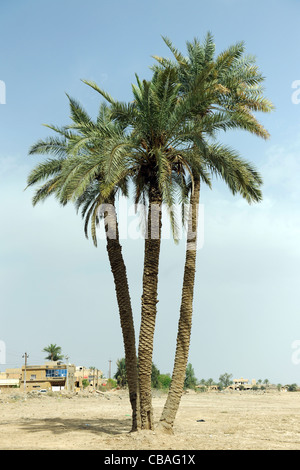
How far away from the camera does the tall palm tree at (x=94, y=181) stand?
55.5ft

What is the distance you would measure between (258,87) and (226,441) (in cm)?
1380

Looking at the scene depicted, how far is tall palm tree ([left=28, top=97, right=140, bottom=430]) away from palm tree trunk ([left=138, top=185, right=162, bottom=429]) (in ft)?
1.27

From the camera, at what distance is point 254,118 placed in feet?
61.9

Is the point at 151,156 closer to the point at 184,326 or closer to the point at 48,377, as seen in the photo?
the point at 184,326

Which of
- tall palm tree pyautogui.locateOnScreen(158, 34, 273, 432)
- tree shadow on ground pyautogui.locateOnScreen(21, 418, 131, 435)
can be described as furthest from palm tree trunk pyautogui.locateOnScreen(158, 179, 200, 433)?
tree shadow on ground pyautogui.locateOnScreen(21, 418, 131, 435)

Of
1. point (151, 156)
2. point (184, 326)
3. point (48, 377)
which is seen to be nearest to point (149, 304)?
point (184, 326)

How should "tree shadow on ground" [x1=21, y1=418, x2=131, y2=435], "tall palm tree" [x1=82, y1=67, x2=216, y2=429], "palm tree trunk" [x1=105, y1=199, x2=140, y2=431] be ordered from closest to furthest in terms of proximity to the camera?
"tall palm tree" [x1=82, y1=67, x2=216, y2=429] < "palm tree trunk" [x1=105, y1=199, x2=140, y2=431] < "tree shadow on ground" [x1=21, y1=418, x2=131, y2=435]

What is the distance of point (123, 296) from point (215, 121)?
23.5 ft

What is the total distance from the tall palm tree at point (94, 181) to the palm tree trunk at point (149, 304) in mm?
388

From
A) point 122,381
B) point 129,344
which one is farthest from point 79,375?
point 129,344

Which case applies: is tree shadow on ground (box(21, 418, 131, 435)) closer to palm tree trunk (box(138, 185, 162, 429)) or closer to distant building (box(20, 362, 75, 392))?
palm tree trunk (box(138, 185, 162, 429))

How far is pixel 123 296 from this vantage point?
18.7 meters

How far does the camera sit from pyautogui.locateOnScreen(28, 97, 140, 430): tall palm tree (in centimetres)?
1691
